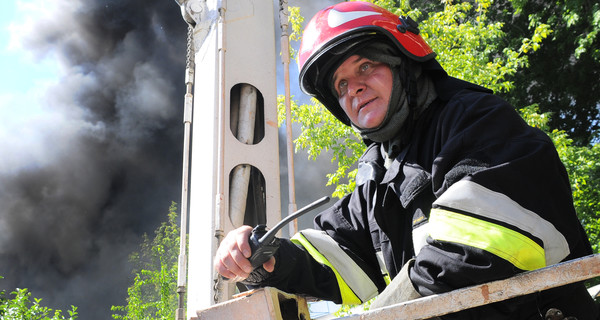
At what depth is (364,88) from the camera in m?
2.22

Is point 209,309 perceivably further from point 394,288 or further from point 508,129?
point 508,129

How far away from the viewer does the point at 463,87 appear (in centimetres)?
200

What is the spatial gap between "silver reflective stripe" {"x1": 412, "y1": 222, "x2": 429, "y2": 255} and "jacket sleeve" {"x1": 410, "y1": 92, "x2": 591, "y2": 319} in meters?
0.17

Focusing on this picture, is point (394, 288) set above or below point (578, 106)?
below

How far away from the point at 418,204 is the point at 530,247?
48cm

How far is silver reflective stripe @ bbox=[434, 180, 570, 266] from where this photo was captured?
1.42 m

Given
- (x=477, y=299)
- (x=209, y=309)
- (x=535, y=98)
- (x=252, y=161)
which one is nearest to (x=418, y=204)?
(x=477, y=299)

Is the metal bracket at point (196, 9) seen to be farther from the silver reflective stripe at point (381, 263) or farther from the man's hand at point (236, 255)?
the man's hand at point (236, 255)

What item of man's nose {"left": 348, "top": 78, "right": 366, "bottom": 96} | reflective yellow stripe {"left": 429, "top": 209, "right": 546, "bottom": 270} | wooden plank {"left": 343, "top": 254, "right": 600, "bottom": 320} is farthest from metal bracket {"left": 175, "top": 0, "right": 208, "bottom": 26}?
wooden plank {"left": 343, "top": 254, "right": 600, "bottom": 320}

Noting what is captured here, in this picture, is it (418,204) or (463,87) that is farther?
(463,87)

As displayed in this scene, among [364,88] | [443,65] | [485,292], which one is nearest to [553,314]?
[485,292]

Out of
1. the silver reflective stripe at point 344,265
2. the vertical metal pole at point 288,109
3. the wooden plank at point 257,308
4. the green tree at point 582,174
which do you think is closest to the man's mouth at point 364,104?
the silver reflective stripe at point 344,265

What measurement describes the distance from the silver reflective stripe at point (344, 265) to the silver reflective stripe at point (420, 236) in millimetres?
474

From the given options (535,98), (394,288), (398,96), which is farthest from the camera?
(535,98)
